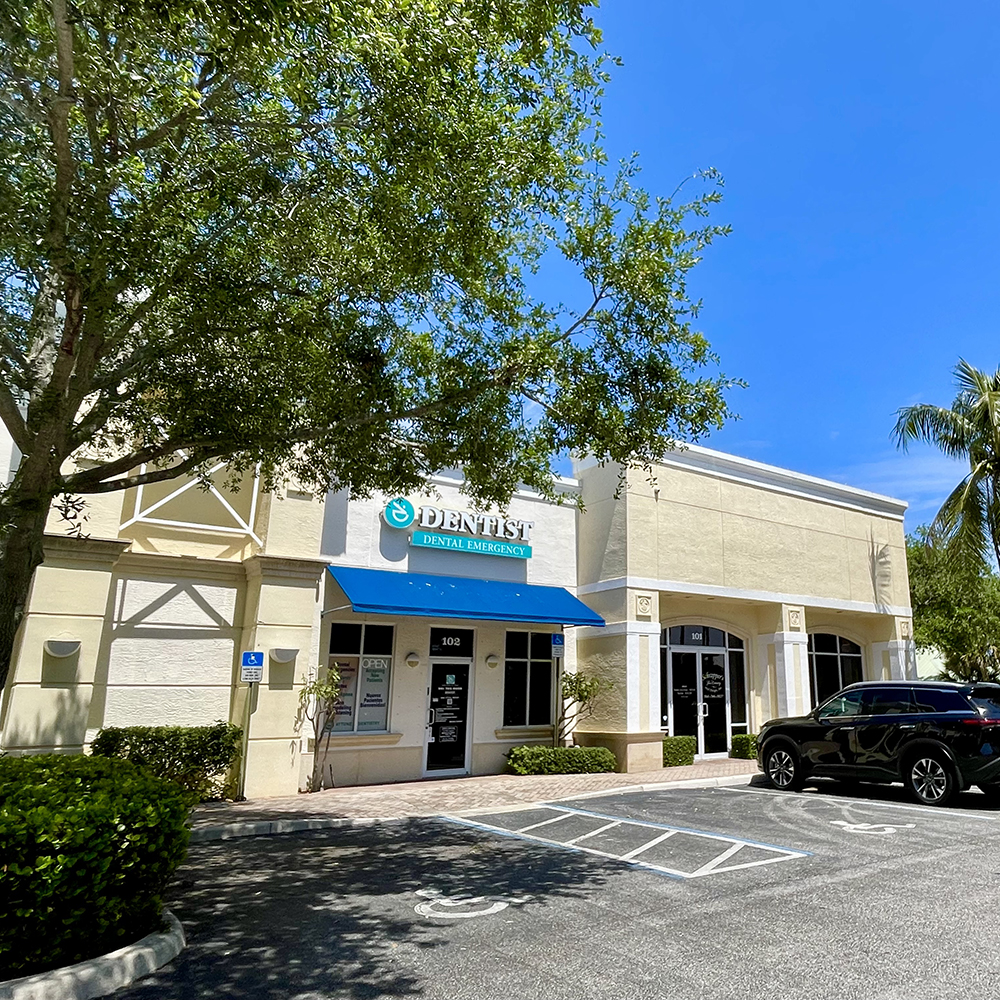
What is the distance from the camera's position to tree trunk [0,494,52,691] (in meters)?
6.45

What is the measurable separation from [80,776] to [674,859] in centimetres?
590

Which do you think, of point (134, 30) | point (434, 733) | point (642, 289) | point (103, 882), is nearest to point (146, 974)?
point (103, 882)

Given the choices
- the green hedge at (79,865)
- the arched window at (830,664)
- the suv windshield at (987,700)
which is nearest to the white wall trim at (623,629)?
the suv windshield at (987,700)

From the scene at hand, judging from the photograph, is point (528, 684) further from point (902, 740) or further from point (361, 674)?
point (902, 740)

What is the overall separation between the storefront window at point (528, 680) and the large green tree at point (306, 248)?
7.40 metres

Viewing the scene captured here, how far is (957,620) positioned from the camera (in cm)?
2564

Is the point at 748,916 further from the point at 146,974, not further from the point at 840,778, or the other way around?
the point at 840,778

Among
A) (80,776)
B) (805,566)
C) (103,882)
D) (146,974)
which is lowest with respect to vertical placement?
(146,974)

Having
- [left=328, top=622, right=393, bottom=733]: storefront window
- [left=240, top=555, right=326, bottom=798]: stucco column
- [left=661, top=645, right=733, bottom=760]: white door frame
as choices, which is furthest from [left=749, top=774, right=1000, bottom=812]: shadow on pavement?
[left=240, top=555, right=326, bottom=798]: stucco column

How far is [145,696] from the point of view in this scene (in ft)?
41.6

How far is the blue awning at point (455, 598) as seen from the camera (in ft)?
45.4

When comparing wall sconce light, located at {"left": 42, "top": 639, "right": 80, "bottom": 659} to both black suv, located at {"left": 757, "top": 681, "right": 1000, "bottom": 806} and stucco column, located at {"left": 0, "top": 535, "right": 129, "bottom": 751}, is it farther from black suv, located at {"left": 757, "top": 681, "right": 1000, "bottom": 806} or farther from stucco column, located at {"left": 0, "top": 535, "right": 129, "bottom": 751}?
black suv, located at {"left": 757, "top": 681, "right": 1000, "bottom": 806}

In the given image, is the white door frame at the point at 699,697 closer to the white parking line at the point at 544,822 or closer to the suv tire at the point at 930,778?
the suv tire at the point at 930,778

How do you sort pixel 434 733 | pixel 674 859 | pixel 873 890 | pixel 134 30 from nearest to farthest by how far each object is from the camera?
pixel 134 30 → pixel 873 890 → pixel 674 859 → pixel 434 733
